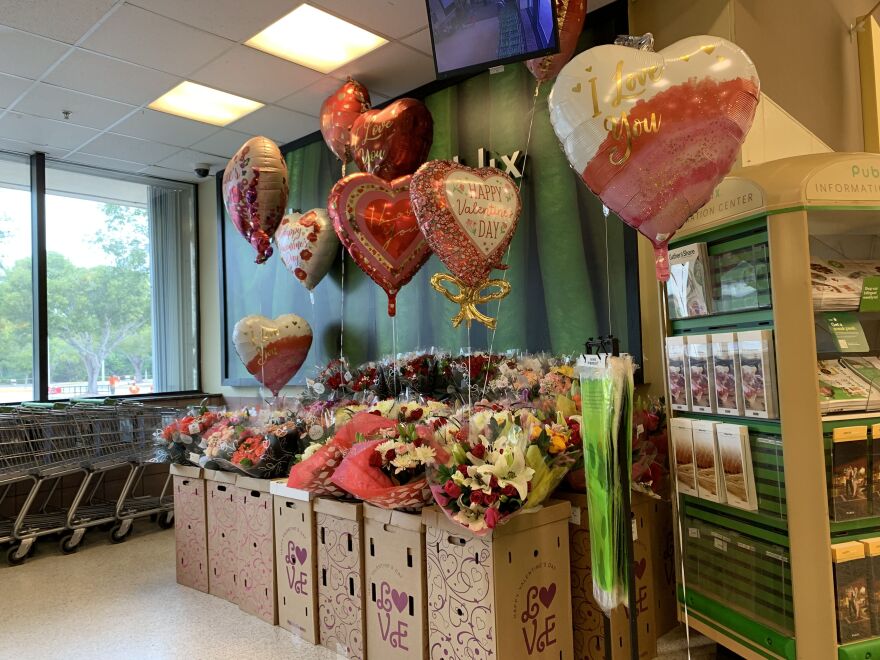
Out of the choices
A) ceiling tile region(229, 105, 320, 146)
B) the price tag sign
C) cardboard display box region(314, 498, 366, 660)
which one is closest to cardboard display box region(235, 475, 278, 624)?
cardboard display box region(314, 498, 366, 660)

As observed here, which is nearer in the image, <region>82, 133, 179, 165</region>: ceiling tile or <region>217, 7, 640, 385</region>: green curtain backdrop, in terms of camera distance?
<region>217, 7, 640, 385</region>: green curtain backdrop

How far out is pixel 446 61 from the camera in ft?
8.59

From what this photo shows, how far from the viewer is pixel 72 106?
14.5ft

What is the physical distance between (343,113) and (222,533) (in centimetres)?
254

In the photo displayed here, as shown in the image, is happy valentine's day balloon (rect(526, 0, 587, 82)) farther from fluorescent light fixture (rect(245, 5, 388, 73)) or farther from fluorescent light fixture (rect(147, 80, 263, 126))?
fluorescent light fixture (rect(147, 80, 263, 126))

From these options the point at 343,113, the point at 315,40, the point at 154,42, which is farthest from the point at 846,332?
the point at 154,42

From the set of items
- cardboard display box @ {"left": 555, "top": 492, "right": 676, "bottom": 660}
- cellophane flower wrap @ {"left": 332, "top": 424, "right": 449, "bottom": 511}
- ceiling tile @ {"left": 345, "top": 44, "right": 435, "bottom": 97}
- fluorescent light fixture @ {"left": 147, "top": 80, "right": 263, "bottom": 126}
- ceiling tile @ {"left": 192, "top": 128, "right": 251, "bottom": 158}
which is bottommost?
cardboard display box @ {"left": 555, "top": 492, "right": 676, "bottom": 660}

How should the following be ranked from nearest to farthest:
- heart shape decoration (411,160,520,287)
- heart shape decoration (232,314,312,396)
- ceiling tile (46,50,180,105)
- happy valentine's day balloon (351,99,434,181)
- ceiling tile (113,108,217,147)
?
heart shape decoration (411,160,520,287)
happy valentine's day balloon (351,99,434,181)
ceiling tile (46,50,180,105)
heart shape decoration (232,314,312,396)
ceiling tile (113,108,217,147)

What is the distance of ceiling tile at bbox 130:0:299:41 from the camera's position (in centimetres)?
324

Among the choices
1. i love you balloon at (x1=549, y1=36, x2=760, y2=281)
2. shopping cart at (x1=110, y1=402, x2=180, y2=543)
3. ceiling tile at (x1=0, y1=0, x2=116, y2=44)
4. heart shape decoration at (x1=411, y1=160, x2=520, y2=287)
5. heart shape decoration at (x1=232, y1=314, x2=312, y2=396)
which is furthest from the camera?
shopping cart at (x1=110, y1=402, x2=180, y2=543)

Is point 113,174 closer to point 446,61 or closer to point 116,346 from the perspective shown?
point 116,346

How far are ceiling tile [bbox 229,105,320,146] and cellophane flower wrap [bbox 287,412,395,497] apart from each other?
9.58 ft

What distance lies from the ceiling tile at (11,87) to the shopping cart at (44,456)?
2124 millimetres

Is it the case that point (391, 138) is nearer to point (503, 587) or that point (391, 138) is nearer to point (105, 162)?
point (503, 587)
